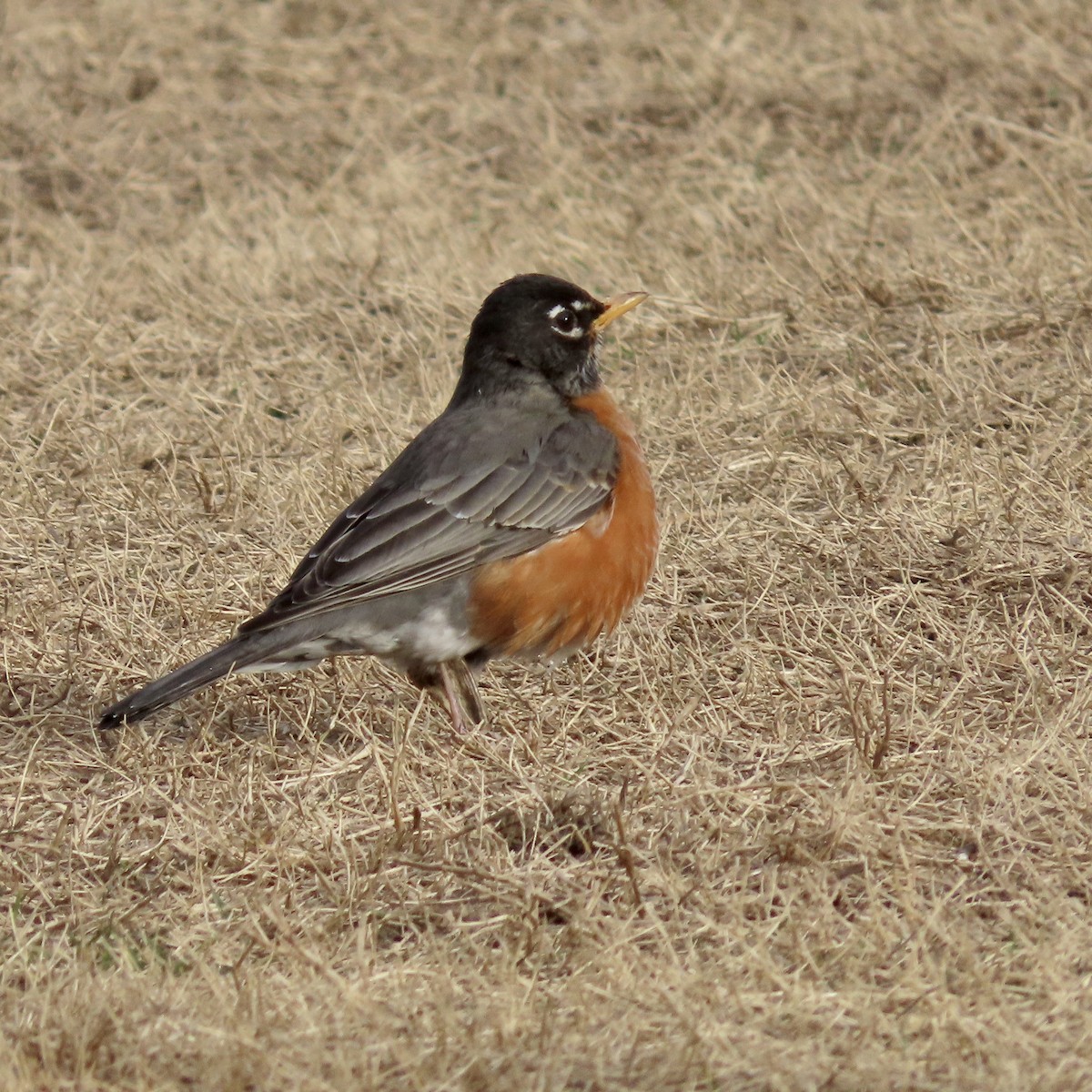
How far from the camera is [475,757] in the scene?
4.74 m

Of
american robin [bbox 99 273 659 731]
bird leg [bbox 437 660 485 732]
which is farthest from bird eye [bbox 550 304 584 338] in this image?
bird leg [bbox 437 660 485 732]

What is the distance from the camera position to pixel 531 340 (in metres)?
5.61

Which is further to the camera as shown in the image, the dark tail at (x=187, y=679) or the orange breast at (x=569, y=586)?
the orange breast at (x=569, y=586)

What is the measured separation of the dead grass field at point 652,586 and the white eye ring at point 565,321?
28.7 inches

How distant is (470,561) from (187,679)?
2.90ft

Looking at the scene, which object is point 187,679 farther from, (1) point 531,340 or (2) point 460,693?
(1) point 531,340

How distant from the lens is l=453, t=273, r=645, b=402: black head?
221 inches

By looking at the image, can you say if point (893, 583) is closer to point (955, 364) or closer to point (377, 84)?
point (955, 364)

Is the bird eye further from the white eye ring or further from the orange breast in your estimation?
the orange breast

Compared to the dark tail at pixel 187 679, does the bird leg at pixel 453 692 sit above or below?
below

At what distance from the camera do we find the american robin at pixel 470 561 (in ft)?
15.5

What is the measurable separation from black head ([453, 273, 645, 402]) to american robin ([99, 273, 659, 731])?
104 millimetres

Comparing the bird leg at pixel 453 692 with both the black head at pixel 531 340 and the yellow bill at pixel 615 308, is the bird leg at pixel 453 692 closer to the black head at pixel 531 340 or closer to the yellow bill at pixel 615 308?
the black head at pixel 531 340

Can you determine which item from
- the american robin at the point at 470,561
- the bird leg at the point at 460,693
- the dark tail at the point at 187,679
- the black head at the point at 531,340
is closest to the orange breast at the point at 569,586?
the american robin at the point at 470,561
